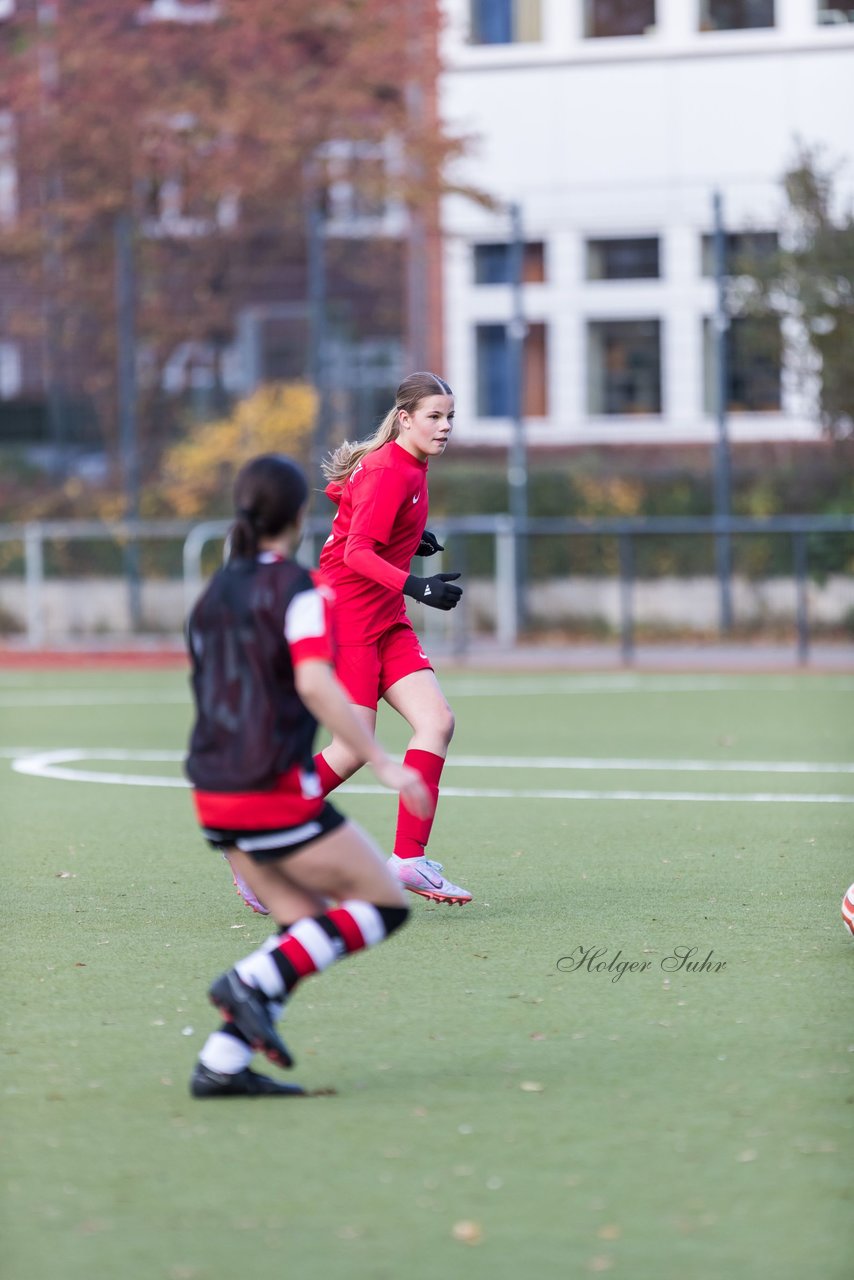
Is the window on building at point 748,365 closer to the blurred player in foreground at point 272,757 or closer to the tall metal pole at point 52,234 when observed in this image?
the tall metal pole at point 52,234

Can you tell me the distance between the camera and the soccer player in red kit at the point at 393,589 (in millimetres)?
7449

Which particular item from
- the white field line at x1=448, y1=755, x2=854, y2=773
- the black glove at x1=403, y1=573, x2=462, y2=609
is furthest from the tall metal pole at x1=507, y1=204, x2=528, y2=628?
the black glove at x1=403, y1=573, x2=462, y2=609

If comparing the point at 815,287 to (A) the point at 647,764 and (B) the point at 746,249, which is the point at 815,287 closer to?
(B) the point at 746,249

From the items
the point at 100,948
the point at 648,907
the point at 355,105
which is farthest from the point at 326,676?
the point at 355,105

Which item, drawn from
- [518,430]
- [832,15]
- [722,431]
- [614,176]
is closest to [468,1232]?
[722,431]

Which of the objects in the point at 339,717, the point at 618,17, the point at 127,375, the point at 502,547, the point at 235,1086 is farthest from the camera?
the point at 618,17

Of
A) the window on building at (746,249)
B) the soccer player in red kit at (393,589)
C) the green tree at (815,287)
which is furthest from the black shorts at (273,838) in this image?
the window on building at (746,249)

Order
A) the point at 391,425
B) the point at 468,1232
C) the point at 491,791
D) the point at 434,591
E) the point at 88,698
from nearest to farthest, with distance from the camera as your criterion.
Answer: the point at 468,1232
the point at 434,591
the point at 391,425
the point at 491,791
the point at 88,698

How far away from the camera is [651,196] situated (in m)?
27.4

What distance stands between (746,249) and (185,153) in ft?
26.1

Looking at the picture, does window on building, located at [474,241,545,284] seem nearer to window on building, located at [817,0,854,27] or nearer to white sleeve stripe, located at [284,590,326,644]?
window on building, located at [817,0,854,27]

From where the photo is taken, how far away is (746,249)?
24391 mm

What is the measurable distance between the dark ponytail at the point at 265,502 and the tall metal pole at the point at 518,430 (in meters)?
18.9

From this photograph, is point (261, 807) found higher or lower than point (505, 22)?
lower
